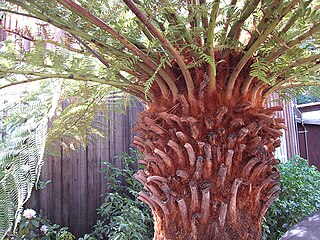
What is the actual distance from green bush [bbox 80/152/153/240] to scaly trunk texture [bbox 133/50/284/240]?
1187 millimetres

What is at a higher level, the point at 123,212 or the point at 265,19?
the point at 265,19

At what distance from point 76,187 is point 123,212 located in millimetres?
499

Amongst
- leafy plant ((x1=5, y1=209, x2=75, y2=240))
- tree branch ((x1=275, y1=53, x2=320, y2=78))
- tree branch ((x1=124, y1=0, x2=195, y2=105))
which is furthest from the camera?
leafy plant ((x1=5, y1=209, x2=75, y2=240))

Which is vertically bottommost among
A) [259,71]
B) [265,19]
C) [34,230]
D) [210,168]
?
[34,230]

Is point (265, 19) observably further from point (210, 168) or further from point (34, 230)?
point (34, 230)

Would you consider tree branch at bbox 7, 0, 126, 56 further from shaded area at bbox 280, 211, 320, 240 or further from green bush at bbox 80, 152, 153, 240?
→ green bush at bbox 80, 152, 153, 240

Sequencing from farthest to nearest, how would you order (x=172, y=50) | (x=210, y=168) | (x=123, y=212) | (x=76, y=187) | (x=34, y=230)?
(x=76, y=187) → (x=123, y=212) → (x=34, y=230) → (x=210, y=168) → (x=172, y=50)

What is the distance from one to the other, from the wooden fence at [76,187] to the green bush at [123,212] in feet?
0.34

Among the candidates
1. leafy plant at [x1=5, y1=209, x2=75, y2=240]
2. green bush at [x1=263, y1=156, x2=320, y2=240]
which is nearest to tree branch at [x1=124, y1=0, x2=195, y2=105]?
leafy plant at [x1=5, y1=209, x2=75, y2=240]

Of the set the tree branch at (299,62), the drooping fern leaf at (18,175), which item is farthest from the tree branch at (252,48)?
the drooping fern leaf at (18,175)

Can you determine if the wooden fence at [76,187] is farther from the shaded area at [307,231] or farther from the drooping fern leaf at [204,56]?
the shaded area at [307,231]

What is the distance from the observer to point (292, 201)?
2.77 meters

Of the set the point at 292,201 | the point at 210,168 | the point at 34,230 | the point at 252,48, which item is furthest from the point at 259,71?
the point at 292,201

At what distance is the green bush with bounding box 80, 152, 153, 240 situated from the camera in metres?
2.17
